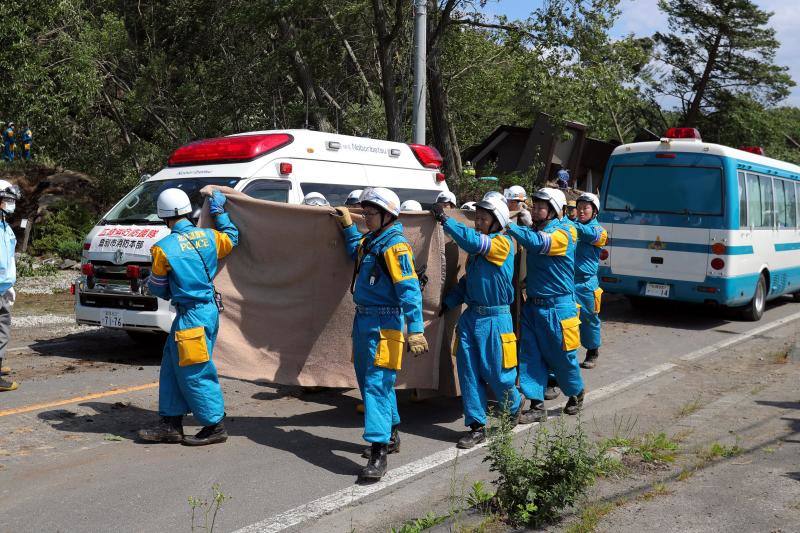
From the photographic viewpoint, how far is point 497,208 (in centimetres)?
637

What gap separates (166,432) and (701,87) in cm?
3510

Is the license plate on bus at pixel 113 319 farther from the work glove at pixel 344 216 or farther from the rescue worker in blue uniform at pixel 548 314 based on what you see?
the rescue worker in blue uniform at pixel 548 314

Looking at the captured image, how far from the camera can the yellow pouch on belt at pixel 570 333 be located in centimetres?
704

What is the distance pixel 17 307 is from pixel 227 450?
25.3 feet

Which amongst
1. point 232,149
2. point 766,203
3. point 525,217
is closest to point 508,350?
point 525,217

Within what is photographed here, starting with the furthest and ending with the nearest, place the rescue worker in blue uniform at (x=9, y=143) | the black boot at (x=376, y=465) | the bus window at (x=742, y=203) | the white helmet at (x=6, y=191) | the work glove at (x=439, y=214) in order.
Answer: the rescue worker in blue uniform at (x=9, y=143) < the bus window at (x=742, y=203) < the white helmet at (x=6, y=191) < the work glove at (x=439, y=214) < the black boot at (x=376, y=465)

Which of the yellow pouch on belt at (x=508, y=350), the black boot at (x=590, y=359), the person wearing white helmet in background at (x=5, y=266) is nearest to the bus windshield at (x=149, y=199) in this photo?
the person wearing white helmet in background at (x=5, y=266)

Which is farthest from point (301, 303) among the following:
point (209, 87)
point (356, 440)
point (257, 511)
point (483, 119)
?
point (483, 119)

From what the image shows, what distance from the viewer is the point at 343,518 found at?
16.0 feet

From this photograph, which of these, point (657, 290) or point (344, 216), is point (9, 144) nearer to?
point (657, 290)

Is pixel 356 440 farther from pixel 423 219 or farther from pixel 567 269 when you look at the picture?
pixel 567 269

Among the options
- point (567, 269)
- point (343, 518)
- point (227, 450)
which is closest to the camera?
point (343, 518)

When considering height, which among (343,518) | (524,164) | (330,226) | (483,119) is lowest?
(343,518)

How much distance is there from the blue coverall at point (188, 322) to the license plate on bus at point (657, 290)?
855cm
